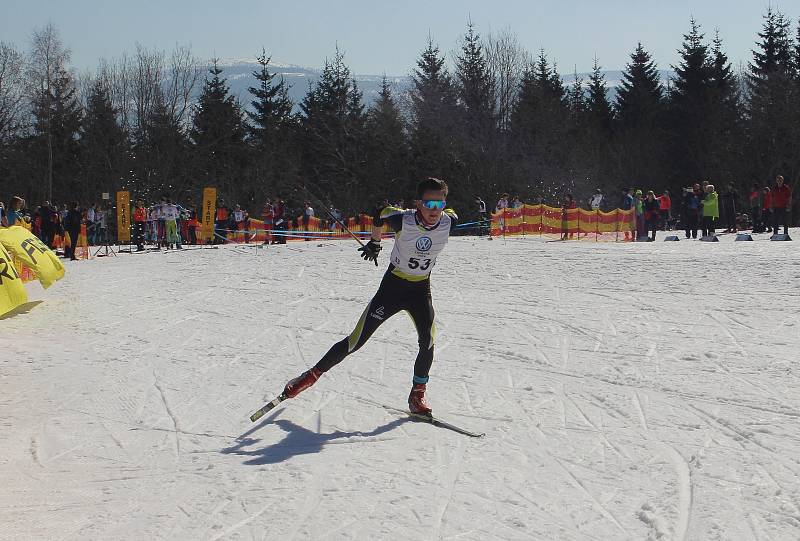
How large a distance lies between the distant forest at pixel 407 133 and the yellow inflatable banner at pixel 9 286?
31.6 metres

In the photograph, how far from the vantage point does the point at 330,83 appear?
171 ft

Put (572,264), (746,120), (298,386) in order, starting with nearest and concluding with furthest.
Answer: (298,386), (572,264), (746,120)

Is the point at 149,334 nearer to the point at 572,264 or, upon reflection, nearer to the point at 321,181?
the point at 572,264

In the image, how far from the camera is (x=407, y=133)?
53.6m

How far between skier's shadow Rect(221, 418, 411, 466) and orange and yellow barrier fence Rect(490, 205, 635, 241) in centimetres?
1962

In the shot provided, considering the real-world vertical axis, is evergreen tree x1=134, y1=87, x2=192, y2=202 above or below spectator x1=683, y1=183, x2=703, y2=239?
above

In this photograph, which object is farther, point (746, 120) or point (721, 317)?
point (746, 120)

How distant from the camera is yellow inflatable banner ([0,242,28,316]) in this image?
11.4m

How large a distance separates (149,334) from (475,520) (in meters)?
7.33

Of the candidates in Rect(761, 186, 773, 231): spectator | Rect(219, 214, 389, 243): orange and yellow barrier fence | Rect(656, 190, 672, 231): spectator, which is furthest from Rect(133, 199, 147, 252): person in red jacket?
Rect(761, 186, 773, 231): spectator

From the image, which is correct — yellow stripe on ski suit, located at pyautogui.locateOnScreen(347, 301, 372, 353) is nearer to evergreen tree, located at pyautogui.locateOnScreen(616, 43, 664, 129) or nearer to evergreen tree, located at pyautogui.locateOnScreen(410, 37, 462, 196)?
evergreen tree, located at pyautogui.locateOnScreen(410, 37, 462, 196)

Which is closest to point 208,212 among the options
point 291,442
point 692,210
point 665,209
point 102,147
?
point 692,210

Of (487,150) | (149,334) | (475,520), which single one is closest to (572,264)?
(149,334)

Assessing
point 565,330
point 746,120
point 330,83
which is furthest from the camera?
point 330,83
